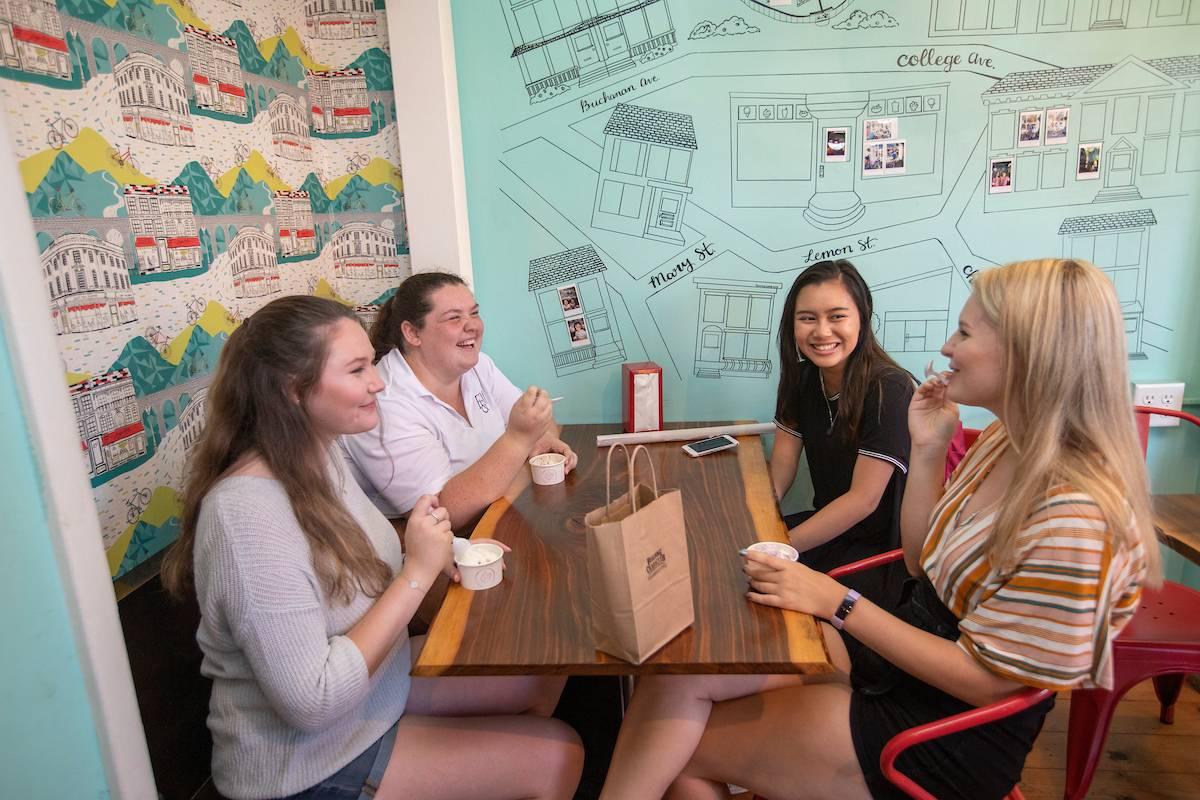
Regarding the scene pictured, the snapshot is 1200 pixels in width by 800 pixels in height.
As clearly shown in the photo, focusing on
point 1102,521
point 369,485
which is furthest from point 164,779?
point 1102,521

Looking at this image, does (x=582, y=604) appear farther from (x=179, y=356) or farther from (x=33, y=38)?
(x=33, y=38)

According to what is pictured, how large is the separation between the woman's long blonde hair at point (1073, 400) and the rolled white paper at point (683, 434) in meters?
1.19

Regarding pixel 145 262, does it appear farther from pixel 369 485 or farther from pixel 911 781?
pixel 911 781

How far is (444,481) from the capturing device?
1.80 metres

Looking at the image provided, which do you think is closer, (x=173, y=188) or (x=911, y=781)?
(x=911, y=781)

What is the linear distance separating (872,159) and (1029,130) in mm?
496

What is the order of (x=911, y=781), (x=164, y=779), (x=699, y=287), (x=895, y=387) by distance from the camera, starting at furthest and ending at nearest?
(x=699, y=287)
(x=895, y=387)
(x=164, y=779)
(x=911, y=781)

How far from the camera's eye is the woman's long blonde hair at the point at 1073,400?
1.07 m

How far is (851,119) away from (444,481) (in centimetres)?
174

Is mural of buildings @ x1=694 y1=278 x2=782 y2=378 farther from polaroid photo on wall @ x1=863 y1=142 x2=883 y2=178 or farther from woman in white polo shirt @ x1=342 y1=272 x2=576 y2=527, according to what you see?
woman in white polo shirt @ x1=342 y1=272 x2=576 y2=527

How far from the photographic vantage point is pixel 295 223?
230cm

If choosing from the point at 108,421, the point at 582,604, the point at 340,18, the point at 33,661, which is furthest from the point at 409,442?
the point at 340,18

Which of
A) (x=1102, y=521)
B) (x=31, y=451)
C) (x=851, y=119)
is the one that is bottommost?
(x=1102, y=521)

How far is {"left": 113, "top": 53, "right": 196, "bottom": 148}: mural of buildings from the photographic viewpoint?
156 cm
